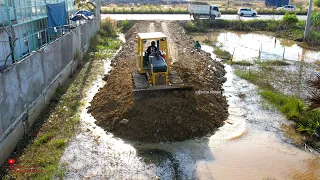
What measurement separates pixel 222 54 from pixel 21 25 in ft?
43.4

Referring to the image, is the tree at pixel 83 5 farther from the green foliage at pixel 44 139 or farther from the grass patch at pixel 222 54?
the green foliage at pixel 44 139

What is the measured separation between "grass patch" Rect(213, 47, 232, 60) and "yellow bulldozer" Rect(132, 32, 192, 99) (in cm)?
983

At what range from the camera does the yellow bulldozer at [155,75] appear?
37.3ft

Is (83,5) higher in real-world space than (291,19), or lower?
higher

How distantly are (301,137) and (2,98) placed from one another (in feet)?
31.7

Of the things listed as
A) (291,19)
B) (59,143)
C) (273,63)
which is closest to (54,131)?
(59,143)

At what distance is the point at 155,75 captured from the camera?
1145 cm

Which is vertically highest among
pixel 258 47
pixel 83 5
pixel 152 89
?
pixel 83 5

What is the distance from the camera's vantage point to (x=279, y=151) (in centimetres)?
1000

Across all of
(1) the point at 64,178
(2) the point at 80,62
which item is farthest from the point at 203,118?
(2) the point at 80,62

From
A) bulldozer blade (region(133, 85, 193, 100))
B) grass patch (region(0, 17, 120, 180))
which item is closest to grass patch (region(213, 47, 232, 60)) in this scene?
grass patch (region(0, 17, 120, 180))

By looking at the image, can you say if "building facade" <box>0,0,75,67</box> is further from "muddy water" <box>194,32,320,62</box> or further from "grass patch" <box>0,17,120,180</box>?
"muddy water" <box>194,32,320,62</box>

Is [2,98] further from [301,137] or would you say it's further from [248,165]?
[301,137]

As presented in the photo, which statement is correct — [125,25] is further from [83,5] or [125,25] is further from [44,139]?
[44,139]
